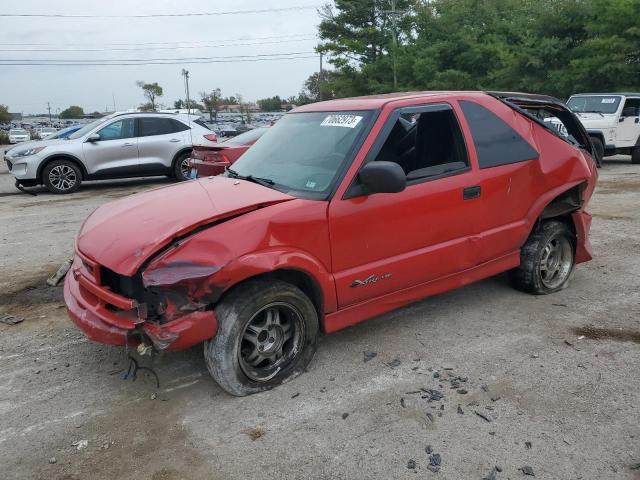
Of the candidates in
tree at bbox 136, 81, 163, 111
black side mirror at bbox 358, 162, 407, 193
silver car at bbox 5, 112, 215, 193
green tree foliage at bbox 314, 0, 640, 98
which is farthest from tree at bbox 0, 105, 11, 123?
black side mirror at bbox 358, 162, 407, 193

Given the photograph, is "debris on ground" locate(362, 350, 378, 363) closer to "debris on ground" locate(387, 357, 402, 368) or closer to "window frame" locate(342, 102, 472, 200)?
"debris on ground" locate(387, 357, 402, 368)

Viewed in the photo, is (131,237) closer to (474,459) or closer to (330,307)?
(330,307)

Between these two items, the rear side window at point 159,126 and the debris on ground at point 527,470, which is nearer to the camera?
the debris on ground at point 527,470

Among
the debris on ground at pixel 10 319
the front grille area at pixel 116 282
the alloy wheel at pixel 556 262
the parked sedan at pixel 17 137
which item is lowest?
the debris on ground at pixel 10 319

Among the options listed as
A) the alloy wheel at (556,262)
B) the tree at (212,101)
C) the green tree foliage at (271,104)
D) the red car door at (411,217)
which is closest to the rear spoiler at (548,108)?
the red car door at (411,217)

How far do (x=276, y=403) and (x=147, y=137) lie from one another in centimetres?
1000

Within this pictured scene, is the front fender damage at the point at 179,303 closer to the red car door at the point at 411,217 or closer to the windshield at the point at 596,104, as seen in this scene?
the red car door at the point at 411,217

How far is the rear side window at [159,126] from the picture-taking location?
11828 mm

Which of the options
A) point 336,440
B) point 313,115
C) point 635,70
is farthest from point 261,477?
point 635,70

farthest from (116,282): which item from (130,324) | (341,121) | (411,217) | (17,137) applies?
(17,137)

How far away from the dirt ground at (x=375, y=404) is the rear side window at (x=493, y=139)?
128cm

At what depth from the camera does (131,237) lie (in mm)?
3104

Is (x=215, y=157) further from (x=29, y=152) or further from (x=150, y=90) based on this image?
(x=150, y=90)

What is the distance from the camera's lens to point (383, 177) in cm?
322
